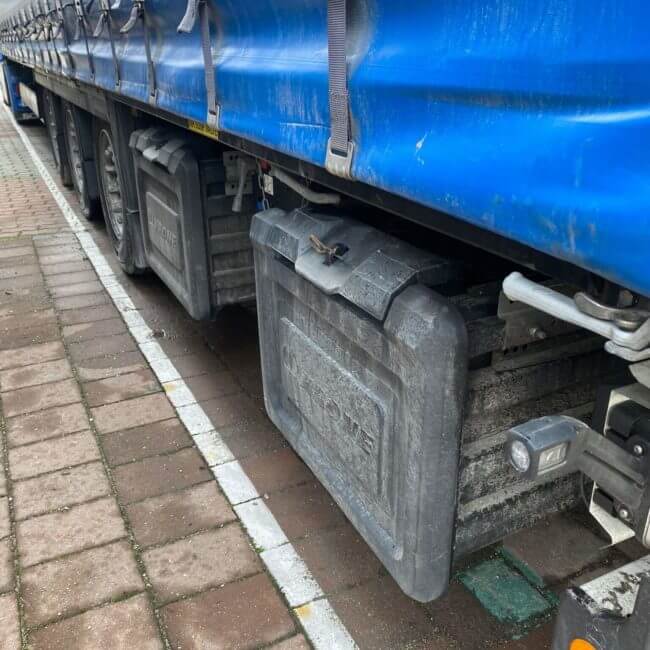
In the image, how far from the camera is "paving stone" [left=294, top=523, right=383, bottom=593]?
2.37 metres

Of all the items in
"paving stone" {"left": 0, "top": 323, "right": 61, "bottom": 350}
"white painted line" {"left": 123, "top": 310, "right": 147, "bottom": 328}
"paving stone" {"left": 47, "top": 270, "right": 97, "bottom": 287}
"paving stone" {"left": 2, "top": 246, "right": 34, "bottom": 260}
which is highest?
"paving stone" {"left": 2, "top": 246, "right": 34, "bottom": 260}

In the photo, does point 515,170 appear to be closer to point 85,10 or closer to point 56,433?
point 56,433

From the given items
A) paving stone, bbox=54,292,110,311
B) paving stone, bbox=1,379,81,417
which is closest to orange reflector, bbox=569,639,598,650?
paving stone, bbox=1,379,81,417

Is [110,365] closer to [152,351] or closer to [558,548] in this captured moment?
[152,351]

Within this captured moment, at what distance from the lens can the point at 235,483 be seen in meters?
2.89

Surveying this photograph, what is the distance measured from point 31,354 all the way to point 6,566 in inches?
76.4

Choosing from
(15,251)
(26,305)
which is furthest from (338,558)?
(15,251)

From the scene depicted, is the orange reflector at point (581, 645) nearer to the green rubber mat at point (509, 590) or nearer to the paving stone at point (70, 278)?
the green rubber mat at point (509, 590)

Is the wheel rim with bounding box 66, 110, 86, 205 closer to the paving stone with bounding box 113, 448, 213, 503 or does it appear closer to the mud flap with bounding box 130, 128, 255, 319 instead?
the mud flap with bounding box 130, 128, 255, 319

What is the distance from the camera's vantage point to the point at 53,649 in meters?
2.11

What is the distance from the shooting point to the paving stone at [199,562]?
2357 mm

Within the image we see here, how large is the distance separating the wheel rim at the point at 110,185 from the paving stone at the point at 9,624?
3.40 m

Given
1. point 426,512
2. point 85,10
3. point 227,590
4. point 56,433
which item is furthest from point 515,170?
point 85,10

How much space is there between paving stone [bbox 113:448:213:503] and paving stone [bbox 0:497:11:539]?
0.44 meters
